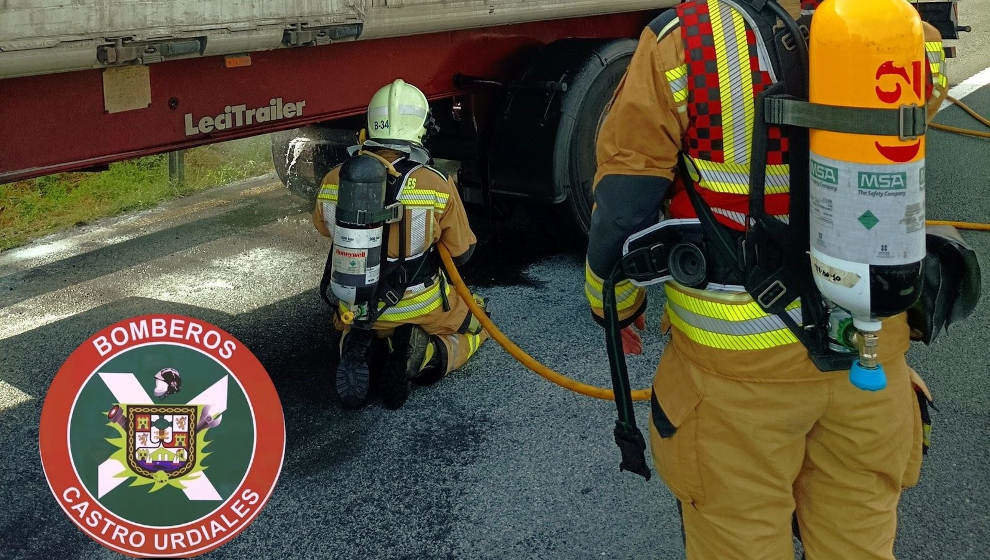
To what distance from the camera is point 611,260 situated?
220 cm

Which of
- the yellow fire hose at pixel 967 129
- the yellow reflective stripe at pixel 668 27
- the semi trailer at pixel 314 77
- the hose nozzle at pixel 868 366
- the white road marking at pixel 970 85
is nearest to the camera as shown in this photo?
the hose nozzle at pixel 868 366

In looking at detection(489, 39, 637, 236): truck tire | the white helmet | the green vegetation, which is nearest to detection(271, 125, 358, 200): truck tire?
the green vegetation

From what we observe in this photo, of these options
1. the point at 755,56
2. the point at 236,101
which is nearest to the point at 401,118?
the point at 236,101

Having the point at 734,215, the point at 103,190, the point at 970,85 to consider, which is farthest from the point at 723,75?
the point at 970,85

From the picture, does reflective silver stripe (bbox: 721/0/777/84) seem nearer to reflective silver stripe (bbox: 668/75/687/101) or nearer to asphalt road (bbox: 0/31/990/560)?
reflective silver stripe (bbox: 668/75/687/101)

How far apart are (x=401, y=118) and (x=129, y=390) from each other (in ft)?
6.72

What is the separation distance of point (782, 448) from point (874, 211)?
57cm

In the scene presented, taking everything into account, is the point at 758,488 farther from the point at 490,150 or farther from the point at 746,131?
the point at 490,150

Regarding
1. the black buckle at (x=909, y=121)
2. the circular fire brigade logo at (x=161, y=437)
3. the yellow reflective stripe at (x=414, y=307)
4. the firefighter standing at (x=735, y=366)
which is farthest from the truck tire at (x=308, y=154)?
the black buckle at (x=909, y=121)

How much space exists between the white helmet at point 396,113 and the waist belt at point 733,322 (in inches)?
78.8

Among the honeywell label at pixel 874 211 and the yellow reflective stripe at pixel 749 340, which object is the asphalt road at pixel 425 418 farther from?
the honeywell label at pixel 874 211

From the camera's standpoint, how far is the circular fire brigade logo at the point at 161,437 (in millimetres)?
2023

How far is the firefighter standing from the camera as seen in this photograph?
6.36ft

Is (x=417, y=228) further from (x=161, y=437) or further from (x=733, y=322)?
(x=733, y=322)
